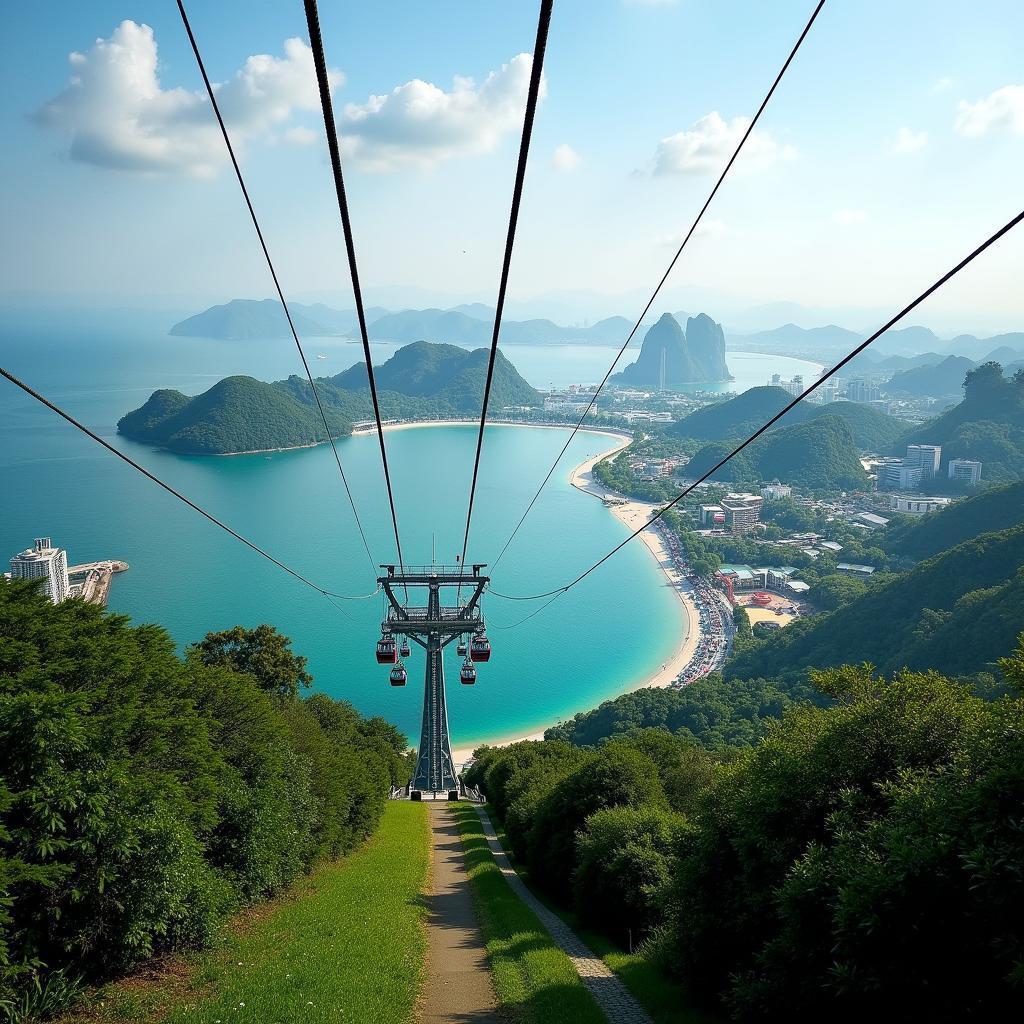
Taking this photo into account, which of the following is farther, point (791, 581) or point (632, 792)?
point (791, 581)

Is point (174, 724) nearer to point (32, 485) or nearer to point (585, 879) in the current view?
point (585, 879)

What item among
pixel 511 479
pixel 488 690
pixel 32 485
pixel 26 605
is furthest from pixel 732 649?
pixel 32 485

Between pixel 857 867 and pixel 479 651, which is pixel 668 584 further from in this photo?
pixel 857 867

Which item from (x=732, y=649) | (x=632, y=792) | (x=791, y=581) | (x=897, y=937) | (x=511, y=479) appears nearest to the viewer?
(x=897, y=937)

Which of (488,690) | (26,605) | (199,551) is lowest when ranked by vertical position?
(488,690)

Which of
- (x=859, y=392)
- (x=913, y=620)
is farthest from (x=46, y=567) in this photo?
(x=859, y=392)

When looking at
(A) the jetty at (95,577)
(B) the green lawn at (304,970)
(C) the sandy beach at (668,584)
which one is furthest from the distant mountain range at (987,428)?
(B) the green lawn at (304,970)
